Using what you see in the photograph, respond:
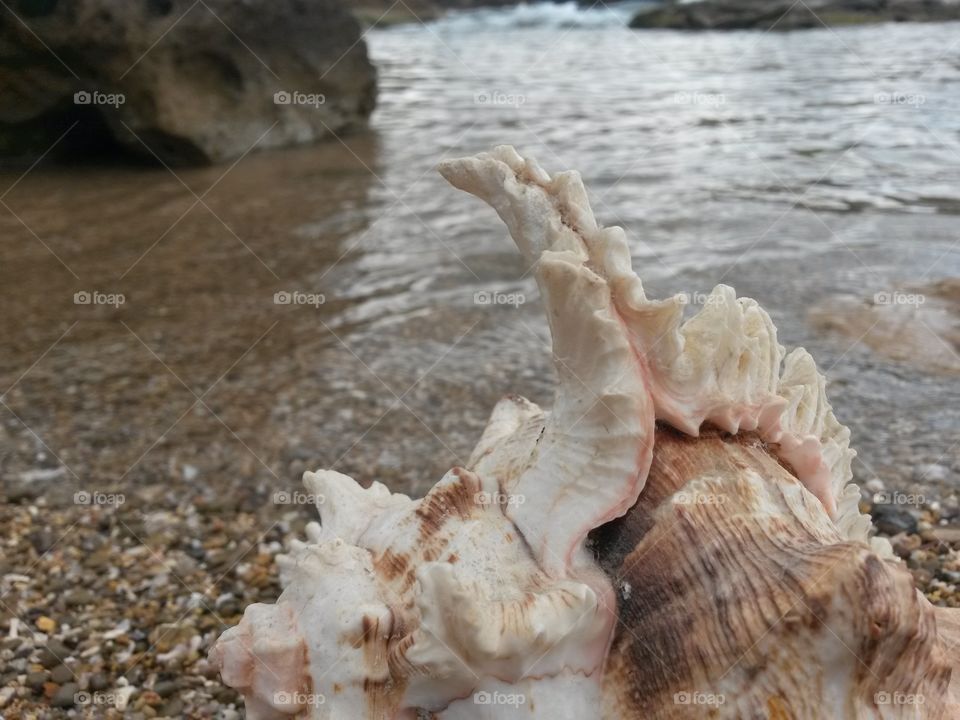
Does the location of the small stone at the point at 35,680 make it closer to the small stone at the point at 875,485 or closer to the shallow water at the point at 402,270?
the shallow water at the point at 402,270

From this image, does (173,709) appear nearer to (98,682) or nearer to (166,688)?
(166,688)

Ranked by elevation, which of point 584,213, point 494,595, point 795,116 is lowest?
point 795,116

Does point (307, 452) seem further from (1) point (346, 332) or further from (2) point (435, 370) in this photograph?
(1) point (346, 332)

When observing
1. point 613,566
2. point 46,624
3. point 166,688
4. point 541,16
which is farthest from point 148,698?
point 541,16

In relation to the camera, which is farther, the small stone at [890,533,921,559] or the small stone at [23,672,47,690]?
the small stone at [890,533,921,559]

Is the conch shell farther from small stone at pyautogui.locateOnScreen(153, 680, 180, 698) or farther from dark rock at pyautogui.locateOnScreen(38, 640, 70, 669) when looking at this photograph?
dark rock at pyautogui.locateOnScreen(38, 640, 70, 669)

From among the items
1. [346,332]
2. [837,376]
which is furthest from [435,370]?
[837,376]

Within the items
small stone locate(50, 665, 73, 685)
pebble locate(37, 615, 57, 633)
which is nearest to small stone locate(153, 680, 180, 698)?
small stone locate(50, 665, 73, 685)
